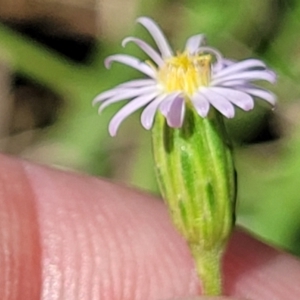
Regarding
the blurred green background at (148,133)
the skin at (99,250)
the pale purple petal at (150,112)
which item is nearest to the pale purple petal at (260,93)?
the pale purple petal at (150,112)

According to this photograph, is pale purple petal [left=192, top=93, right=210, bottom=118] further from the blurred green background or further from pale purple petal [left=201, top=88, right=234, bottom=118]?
the blurred green background

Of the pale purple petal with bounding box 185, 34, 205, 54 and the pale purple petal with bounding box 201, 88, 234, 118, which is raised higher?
the pale purple petal with bounding box 185, 34, 205, 54

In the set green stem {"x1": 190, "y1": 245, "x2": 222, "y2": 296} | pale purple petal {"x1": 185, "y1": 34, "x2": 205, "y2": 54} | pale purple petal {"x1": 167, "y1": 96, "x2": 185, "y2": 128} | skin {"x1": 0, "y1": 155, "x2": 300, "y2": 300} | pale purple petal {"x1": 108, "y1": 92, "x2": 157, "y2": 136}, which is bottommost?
green stem {"x1": 190, "y1": 245, "x2": 222, "y2": 296}

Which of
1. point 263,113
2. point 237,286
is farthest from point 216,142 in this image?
point 263,113

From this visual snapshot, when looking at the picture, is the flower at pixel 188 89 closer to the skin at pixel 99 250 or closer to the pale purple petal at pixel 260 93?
the pale purple petal at pixel 260 93

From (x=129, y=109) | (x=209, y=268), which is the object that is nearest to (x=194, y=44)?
(x=129, y=109)

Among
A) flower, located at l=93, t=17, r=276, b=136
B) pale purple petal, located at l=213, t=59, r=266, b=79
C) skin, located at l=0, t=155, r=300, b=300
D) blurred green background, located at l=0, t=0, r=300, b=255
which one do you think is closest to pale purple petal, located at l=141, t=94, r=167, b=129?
flower, located at l=93, t=17, r=276, b=136

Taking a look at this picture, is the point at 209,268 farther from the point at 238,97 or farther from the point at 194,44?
the point at 194,44

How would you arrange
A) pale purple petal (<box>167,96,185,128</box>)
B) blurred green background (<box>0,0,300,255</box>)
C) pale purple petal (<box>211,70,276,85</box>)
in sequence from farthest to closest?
blurred green background (<box>0,0,300,255</box>)
pale purple petal (<box>211,70,276,85</box>)
pale purple petal (<box>167,96,185,128</box>)

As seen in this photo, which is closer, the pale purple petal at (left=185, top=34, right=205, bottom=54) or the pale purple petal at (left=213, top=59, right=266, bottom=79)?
the pale purple petal at (left=213, top=59, right=266, bottom=79)

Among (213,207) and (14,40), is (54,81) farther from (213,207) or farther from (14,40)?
(213,207)
